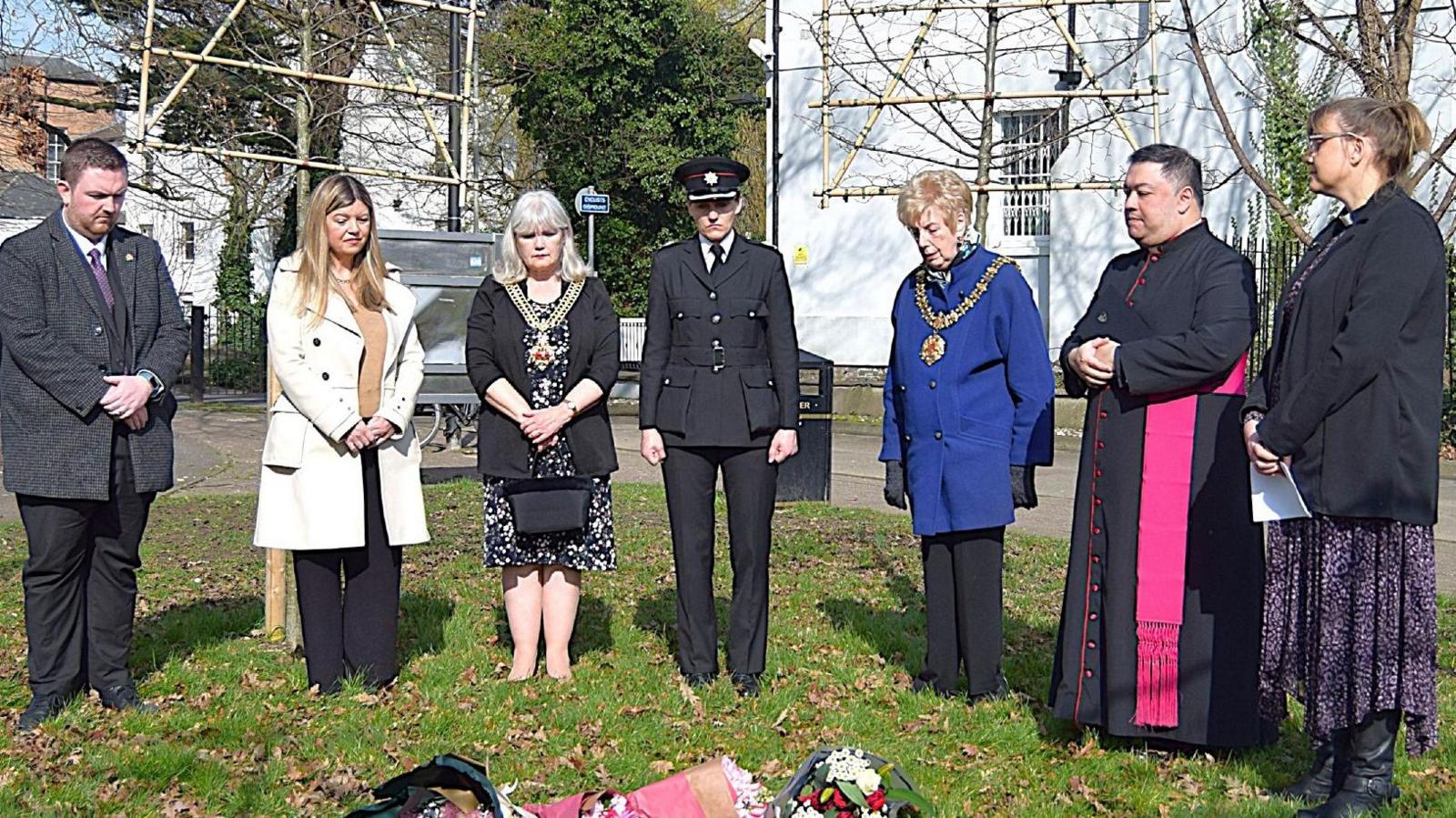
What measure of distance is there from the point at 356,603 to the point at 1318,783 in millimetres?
3737

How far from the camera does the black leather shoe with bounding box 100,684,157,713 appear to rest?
5.85 metres

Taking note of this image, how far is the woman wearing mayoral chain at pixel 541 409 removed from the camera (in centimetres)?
618

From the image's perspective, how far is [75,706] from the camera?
5.76 metres

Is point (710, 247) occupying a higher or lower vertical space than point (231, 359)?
higher

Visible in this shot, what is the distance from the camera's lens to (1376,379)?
14.6ft

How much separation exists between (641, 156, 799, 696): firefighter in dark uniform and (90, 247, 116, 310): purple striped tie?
212 cm

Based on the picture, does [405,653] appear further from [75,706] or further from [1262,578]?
[1262,578]

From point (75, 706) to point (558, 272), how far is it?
8.51ft

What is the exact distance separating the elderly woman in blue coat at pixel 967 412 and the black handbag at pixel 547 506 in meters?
1.38

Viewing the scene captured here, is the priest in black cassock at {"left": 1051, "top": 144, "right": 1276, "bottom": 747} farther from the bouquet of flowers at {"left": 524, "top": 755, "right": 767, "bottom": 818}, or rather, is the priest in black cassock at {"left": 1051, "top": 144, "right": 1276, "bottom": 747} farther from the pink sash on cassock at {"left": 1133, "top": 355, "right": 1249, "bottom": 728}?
the bouquet of flowers at {"left": 524, "top": 755, "right": 767, "bottom": 818}

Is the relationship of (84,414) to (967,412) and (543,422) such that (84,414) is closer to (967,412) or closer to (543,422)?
(543,422)

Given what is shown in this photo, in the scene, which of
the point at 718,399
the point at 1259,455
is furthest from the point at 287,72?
the point at 1259,455

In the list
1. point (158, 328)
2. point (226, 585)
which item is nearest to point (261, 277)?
point (226, 585)

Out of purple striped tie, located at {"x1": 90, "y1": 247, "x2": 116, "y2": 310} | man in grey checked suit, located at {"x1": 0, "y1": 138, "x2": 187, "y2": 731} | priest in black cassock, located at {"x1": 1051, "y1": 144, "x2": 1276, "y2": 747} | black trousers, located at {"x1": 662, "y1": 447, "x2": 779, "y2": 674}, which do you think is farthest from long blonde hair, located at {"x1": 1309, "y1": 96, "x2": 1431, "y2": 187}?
purple striped tie, located at {"x1": 90, "y1": 247, "x2": 116, "y2": 310}
